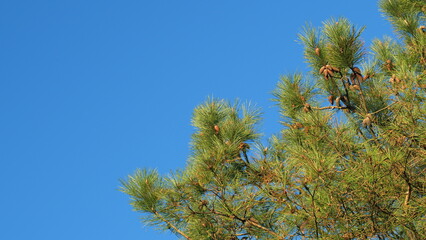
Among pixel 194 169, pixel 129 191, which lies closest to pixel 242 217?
pixel 194 169

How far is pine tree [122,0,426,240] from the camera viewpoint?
2840mm

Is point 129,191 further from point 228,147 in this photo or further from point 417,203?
point 417,203

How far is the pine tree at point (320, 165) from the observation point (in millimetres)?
2840

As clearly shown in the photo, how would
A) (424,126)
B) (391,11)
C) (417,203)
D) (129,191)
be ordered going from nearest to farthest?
(417,203) → (424,126) → (129,191) → (391,11)

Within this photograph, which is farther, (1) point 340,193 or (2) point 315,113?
(2) point 315,113

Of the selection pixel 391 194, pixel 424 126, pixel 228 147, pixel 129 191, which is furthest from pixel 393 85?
pixel 129 191

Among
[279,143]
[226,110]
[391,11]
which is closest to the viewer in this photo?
[226,110]

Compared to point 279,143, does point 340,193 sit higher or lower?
lower

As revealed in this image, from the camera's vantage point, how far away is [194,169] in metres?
3.51

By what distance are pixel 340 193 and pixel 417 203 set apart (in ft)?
1.13

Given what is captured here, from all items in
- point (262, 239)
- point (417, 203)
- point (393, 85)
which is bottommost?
point (417, 203)

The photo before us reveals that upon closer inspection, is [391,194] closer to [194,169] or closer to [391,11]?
[194,169]

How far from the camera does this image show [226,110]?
12.4ft

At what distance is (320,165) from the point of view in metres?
2.61
